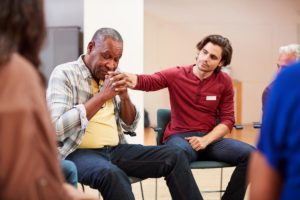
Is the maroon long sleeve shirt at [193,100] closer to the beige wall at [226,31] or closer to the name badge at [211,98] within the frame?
the name badge at [211,98]

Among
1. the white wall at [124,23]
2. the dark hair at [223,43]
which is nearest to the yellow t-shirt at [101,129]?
the dark hair at [223,43]

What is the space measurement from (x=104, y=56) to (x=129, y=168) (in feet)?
2.13

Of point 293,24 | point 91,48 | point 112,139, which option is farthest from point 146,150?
point 293,24

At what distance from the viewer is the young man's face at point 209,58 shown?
9.59ft

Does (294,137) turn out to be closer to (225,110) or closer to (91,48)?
(91,48)

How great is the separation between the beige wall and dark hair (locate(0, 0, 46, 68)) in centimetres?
703

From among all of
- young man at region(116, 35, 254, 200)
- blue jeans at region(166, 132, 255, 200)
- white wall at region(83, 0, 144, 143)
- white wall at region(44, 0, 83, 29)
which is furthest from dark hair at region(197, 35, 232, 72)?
white wall at region(44, 0, 83, 29)

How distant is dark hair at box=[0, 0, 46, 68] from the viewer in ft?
2.85

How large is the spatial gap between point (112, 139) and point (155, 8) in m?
5.87

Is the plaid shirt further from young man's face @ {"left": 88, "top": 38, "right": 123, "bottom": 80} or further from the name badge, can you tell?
the name badge

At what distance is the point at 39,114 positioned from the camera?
32.2 inches

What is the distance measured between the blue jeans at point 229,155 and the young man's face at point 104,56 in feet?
2.12

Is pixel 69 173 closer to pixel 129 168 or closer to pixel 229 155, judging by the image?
pixel 129 168

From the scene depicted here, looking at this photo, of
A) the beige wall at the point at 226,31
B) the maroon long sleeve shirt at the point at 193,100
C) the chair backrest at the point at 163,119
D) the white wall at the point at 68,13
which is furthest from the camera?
the white wall at the point at 68,13
